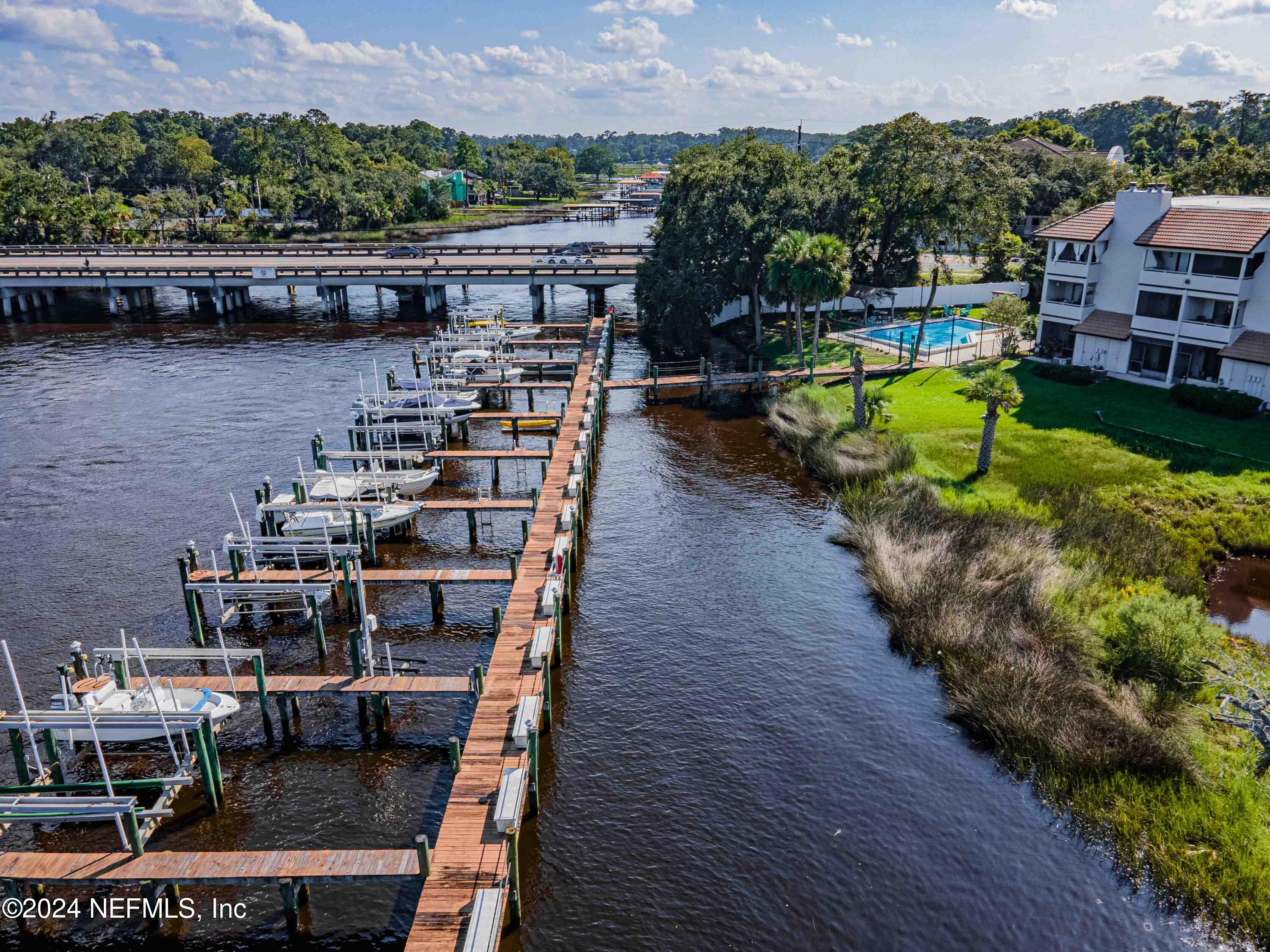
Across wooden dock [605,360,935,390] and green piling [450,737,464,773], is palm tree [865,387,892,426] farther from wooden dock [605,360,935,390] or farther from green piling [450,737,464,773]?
green piling [450,737,464,773]

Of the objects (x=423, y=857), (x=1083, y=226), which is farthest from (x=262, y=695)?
(x=1083, y=226)

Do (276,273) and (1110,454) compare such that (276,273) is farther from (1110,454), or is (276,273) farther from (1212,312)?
(1212,312)

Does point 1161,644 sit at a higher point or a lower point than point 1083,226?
lower

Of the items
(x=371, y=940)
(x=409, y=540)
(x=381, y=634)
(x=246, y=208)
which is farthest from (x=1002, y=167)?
(x=246, y=208)

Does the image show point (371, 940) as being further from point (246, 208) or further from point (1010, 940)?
point (246, 208)

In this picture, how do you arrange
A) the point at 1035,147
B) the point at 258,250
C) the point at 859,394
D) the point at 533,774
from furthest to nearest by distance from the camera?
the point at 1035,147 → the point at 258,250 → the point at 859,394 → the point at 533,774

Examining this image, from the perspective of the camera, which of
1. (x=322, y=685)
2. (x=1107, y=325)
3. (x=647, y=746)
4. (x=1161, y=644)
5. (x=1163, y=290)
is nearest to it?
(x=647, y=746)

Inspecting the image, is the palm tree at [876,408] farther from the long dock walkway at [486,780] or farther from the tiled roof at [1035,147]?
the tiled roof at [1035,147]
